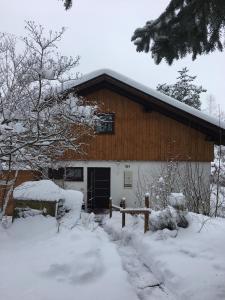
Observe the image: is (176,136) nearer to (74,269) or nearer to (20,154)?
(20,154)

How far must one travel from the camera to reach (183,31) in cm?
495

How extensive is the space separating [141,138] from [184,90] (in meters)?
23.9

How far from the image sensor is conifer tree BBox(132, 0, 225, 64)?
14.9 feet

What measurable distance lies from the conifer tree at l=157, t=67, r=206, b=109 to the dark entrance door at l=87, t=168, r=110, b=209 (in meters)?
23.4

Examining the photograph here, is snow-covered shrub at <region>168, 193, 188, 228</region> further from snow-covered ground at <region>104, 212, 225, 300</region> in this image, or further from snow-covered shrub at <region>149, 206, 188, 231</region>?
snow-covered ground at <region>104, 212, 225, 300</region>

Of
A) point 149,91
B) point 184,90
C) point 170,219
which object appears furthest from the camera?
point 184,90

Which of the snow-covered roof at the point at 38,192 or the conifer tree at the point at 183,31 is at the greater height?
the conifer tree at the point at 183,31

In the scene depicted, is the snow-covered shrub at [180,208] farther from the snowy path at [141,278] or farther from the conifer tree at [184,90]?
the conifer tree at [184,90]

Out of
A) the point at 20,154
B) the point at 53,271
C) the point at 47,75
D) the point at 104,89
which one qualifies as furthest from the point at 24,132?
the point at 104,89

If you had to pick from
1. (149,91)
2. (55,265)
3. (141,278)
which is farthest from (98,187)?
(55,265)

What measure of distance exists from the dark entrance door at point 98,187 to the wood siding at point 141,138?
0.76 m

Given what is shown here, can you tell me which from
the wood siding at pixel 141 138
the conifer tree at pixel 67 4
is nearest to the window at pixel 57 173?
the wood siding at pixel 141 138

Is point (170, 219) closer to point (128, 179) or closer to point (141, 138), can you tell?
point (128, 179)

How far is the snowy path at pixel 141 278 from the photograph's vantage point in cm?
613
